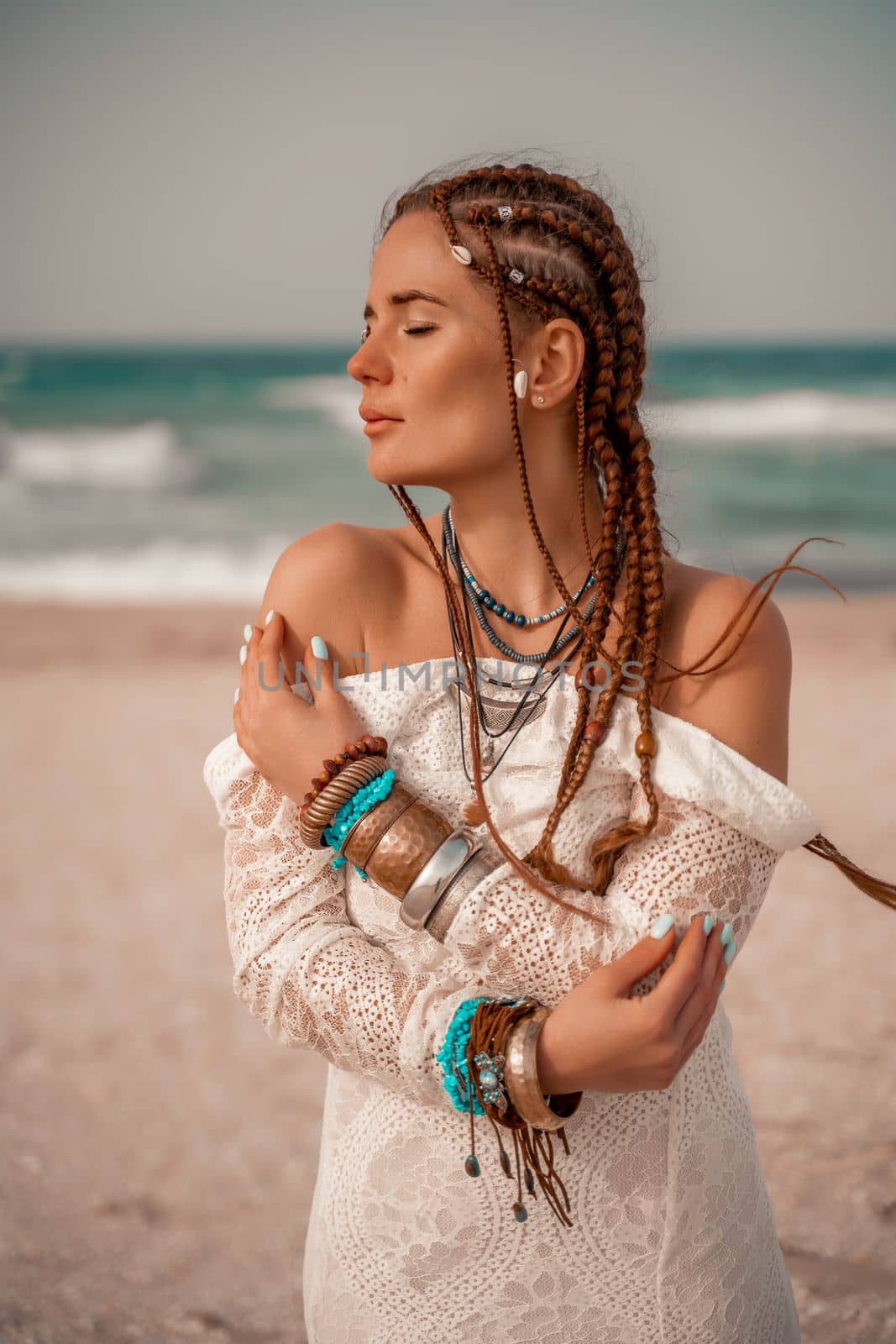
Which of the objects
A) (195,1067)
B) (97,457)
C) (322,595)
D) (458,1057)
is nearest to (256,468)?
(97,457)

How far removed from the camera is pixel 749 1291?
180cm

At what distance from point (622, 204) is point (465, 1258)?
1543 mm

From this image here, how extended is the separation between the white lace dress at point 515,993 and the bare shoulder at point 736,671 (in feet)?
0.16

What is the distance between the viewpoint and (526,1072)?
1495 millimetres

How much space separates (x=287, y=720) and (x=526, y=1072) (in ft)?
1.77

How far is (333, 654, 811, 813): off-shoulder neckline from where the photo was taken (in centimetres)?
163

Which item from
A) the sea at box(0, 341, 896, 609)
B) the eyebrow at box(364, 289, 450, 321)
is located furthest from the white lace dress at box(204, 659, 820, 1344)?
the sea at box(0, 341, 896, 609)

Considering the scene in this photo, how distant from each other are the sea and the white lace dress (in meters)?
7.07

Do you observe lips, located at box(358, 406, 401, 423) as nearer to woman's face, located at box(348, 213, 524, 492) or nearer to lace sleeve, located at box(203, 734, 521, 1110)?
woman's face, located at box(348, 213, 524, 492)

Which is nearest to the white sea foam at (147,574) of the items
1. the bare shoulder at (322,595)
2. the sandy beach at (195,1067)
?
the sandy beach at (195,1067)

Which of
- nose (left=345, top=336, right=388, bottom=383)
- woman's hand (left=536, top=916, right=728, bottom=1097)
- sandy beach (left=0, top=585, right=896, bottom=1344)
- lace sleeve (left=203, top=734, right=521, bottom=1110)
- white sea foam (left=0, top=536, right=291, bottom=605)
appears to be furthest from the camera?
white sea foam (left=0, top=536, right=291, bottom=605)

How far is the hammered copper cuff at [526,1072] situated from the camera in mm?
1496

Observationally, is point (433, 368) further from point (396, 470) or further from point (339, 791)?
point (339, 791)

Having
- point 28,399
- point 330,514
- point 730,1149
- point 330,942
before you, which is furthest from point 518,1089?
point 28,399
